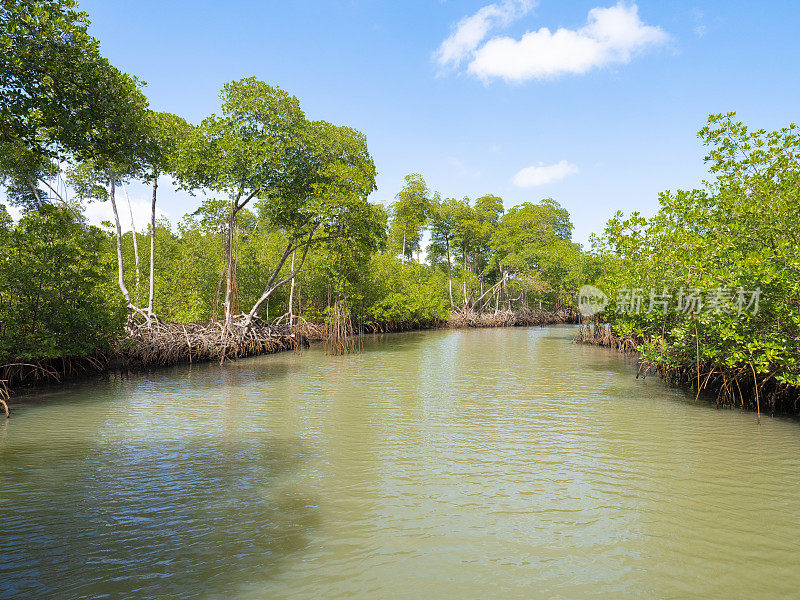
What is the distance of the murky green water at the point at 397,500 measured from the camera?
10.2ft

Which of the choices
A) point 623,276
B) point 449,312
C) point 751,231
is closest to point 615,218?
point 623,276

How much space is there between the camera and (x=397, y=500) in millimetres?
4336

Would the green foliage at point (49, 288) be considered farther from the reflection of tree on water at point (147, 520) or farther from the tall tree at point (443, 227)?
the tall tree at point (443, 227)

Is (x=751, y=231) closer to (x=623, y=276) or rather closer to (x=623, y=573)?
(x=623, y=276)

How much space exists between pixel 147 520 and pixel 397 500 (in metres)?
2.21

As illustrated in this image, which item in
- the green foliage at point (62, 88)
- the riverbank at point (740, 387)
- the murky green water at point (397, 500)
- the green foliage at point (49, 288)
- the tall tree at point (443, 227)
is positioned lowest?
the murky green water at point (397, 500)

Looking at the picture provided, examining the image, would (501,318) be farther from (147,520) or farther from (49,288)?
(147,520)

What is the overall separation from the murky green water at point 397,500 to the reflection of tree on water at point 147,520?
0.8 inches

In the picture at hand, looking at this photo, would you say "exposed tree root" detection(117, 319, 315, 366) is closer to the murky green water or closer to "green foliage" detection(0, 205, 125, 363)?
"green foliage" detection(0, 205, 125, 363)

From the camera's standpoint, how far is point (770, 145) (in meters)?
7.45

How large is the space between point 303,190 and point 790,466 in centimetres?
1408

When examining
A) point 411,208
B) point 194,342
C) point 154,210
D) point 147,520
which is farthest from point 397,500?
point 411,208

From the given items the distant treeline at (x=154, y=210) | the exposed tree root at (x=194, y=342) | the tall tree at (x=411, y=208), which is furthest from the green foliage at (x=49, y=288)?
the tall tree at (x=411, y=208)

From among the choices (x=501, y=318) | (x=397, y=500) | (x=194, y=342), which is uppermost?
(x=501, y=318)
